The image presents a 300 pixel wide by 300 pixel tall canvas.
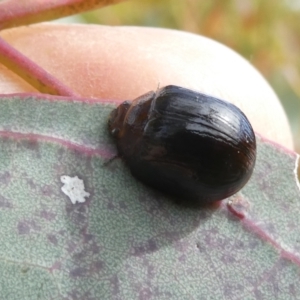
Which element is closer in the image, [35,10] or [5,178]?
[5,178]

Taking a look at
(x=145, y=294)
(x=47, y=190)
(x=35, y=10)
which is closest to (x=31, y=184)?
(x=47, y=190)

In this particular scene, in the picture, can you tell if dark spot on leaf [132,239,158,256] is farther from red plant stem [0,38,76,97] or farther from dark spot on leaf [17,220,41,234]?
red plant stem [0,38,76,97]

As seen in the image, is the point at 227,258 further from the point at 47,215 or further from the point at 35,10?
the point at 35,10

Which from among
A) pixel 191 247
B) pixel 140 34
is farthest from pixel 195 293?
pixel 140 34

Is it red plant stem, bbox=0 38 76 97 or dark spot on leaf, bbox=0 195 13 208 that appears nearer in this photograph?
dark spot on leaf, bbox=0 195 13 208

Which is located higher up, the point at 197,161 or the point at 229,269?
the point at 197,161

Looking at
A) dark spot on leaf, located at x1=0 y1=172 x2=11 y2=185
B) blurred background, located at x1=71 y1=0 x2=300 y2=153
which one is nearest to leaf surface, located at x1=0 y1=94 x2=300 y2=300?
dark spot on leaf, located at x1=0 y1=172 x2=11 y2=185

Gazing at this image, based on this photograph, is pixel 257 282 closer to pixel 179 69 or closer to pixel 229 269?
pixel 229 269
